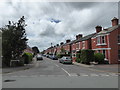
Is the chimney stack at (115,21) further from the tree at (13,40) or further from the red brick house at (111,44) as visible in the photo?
the tree at (13,40)

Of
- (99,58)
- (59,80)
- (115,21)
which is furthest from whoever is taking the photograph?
(115,21)

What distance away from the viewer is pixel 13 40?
2111 centimetres

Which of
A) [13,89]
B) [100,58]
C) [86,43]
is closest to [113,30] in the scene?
[100,58]

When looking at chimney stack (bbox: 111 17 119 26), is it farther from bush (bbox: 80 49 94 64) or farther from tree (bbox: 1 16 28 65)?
tree (bbox: 1 16 28 65)

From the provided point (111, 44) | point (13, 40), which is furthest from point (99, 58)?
point (13, 40)

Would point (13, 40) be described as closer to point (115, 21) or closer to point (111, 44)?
point (111, 44)

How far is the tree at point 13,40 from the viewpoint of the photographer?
2053 centimetres

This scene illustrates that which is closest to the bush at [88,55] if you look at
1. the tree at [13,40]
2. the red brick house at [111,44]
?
the red brick house at [111,44]

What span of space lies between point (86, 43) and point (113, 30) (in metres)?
9.31

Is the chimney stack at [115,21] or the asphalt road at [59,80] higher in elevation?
the chimney stack at [115,21]

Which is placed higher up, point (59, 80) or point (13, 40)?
point (13, 40)

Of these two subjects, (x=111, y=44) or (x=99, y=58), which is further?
(x=111, y=44)

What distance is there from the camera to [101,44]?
27.7 m

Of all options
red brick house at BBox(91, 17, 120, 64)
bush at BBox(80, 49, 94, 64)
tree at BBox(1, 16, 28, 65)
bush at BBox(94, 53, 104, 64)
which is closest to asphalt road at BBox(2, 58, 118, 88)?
tree at BBox(1, 16, 28, 65)
